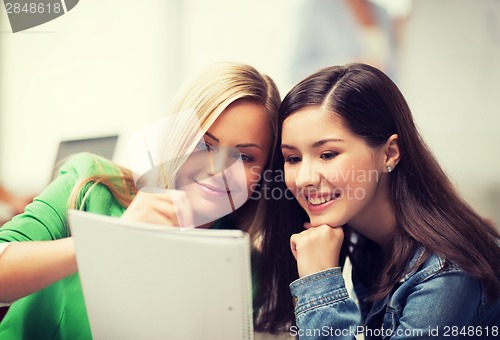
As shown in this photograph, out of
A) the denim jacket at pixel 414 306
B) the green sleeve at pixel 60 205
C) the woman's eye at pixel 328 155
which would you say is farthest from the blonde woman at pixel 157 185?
the denim jacket at pixel 414 306

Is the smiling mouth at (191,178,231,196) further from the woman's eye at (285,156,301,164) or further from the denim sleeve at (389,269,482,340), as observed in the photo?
the denim sleeve at (389,269,482,340)

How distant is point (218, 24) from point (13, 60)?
1.21 ft

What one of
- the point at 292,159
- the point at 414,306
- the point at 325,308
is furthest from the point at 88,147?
the point at 414,306

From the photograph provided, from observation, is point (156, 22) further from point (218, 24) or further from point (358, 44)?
point (358, 44)

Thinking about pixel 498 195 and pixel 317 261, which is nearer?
pixel 317 261

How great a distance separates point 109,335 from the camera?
72 centimetres

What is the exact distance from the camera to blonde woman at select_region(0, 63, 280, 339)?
2.60ft

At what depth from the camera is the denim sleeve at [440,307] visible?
2.41 feet

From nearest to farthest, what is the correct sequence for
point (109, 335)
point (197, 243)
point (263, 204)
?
1. point (197, 243)
2. point (109, 335)
3. point (263, 204)

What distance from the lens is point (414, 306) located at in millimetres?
747

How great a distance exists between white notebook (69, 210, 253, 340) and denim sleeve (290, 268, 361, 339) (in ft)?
0.47

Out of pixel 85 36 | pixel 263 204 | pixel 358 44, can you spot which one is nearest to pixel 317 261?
pixel 263 204

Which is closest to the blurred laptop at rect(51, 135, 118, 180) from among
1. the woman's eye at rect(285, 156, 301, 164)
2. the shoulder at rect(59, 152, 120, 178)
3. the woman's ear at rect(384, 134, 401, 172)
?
the shoulder at rect(59, 152, 120, 178)

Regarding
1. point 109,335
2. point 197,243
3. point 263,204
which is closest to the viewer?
point 197,243
